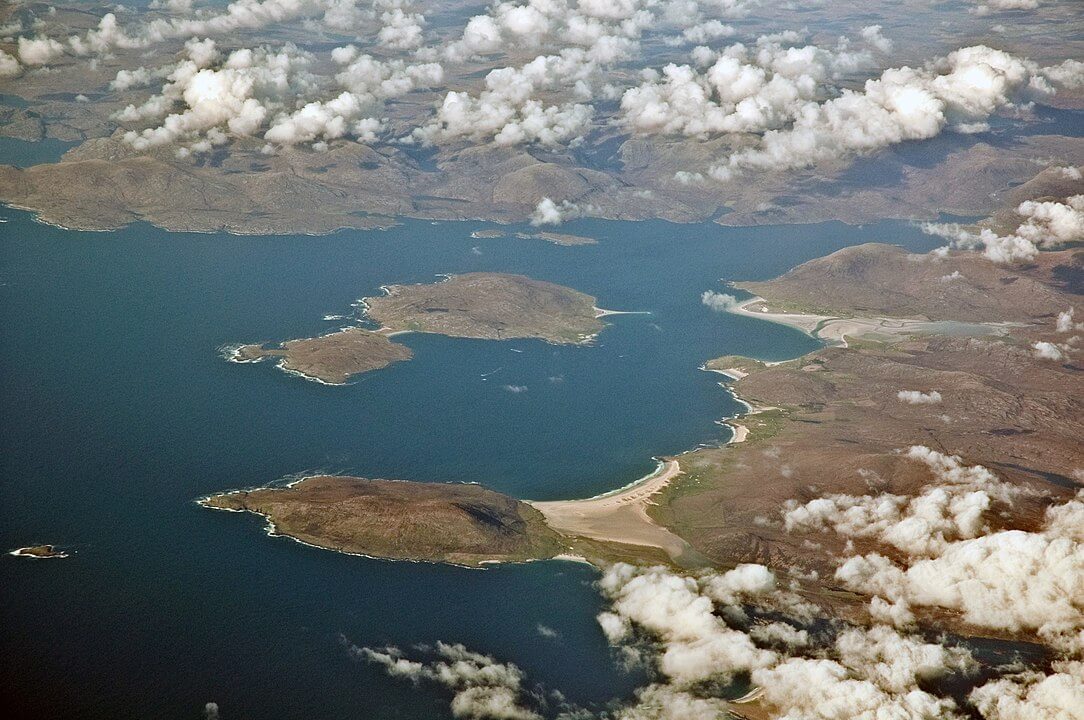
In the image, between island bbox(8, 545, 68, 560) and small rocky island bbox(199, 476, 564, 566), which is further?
small rocky island bbox(199, 476, 564, 566)

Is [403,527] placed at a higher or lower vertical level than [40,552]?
lower

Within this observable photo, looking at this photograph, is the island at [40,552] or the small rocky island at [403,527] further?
the small rocky island at [403,527]

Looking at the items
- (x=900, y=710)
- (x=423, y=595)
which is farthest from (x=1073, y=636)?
(x=423, y=595)

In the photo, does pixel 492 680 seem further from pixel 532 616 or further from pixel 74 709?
pixel 74 709

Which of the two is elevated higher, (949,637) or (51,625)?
(51,625)

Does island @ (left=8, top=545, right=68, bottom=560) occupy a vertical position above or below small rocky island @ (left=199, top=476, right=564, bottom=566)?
above
